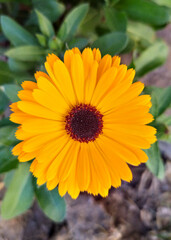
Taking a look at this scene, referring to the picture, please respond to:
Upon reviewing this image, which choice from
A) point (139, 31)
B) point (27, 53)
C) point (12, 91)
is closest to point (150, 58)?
point (139, 31)

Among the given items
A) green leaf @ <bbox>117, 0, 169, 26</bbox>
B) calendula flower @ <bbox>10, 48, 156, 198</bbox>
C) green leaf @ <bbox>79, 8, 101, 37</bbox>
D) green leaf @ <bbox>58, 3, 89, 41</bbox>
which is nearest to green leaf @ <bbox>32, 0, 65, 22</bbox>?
green leaf @ <bbox>58, 3, 89, 41</bbox>

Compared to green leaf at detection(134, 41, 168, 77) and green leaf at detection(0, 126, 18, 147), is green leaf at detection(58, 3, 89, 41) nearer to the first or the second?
green leaf at detection(134, 41, 168, 77)

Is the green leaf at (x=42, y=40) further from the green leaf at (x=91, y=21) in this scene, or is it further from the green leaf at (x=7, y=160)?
the green leaf at (x=7, y=160)

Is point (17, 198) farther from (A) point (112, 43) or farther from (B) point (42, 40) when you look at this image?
(A) point (112, 43)

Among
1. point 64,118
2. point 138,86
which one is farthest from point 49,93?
point 138,86

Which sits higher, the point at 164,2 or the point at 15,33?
the point at 15,33

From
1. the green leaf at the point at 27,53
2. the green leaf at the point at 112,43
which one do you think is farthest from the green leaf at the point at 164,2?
the green leaf at the point at 27,53
